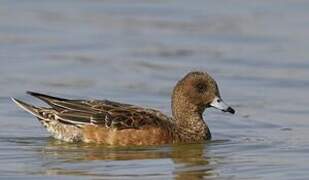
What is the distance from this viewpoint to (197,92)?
47.5 feet

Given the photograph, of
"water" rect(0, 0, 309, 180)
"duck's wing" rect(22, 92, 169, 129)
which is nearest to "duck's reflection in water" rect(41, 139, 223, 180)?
"water" rect(0, 0, 309, 180)

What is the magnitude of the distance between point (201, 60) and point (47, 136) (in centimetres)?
457


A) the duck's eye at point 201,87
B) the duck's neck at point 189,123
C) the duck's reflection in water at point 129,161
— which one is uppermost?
the duck's eye at point 201,87

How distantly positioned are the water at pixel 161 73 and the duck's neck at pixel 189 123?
0.20 meters

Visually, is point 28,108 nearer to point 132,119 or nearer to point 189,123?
point 132,119

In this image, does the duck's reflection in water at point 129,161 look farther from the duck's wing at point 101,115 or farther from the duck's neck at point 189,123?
the duck's wing at point 101,115

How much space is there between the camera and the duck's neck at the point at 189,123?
1444 centimetres

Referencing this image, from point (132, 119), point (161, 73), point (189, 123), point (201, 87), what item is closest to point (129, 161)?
point (132, 119)

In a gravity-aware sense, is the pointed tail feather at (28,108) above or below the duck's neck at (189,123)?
above

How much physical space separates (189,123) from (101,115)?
97cm

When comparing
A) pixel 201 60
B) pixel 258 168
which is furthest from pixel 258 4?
pixel 258 168

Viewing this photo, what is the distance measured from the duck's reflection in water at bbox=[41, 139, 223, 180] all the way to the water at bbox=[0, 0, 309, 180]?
0.01 m

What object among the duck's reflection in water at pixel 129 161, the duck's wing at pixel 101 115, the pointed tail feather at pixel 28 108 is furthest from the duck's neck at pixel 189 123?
the pointed tail feather at pixel 28 108

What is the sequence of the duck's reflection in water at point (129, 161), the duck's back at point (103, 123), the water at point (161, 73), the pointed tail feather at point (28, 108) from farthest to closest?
the pointed tail feather at point (28, 108), the duck's back at point (103, 123), the water at point (161, 73), the duck's reflection in water at point (129, 161)
